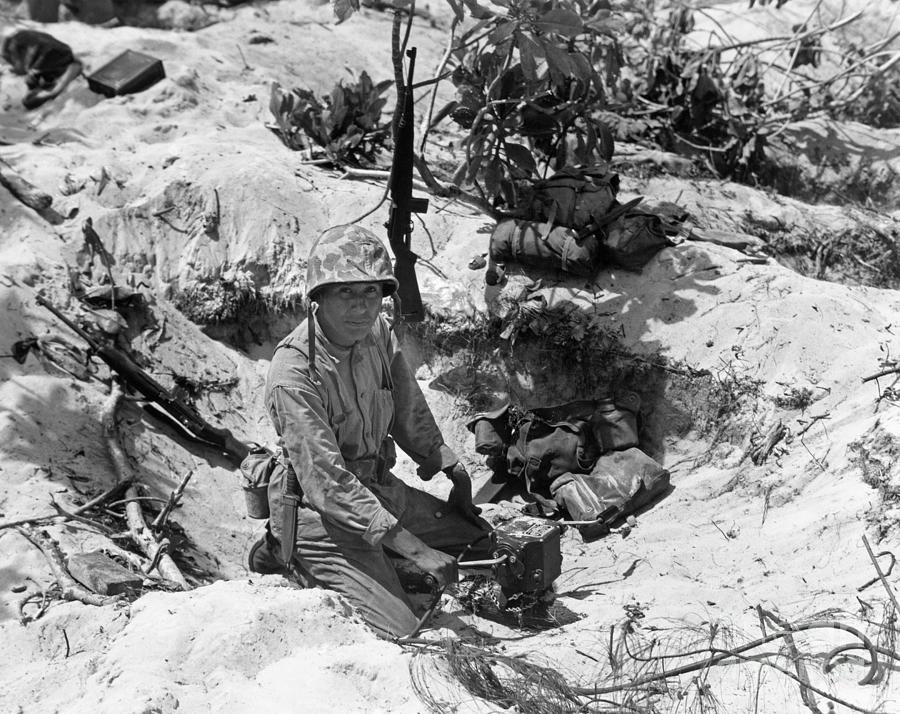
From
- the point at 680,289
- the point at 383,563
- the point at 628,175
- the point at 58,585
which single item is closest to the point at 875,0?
the point at 628,175

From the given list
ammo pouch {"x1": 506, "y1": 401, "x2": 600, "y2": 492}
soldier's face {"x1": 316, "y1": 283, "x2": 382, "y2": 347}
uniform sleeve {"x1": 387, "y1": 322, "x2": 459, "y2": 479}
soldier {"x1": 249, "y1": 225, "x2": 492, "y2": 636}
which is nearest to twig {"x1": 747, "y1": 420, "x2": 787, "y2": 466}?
ammo pouch {"x1": 506, "y1": 401, "x2": 600, "y2": 492}

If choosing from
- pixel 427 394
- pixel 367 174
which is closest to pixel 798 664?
pixel 427 394

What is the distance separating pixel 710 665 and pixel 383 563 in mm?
1344

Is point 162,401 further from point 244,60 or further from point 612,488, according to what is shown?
point 244,60

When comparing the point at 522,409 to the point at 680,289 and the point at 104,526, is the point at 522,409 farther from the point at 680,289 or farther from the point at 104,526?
the point at 104,526

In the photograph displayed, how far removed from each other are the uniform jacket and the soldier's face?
0.26 ft

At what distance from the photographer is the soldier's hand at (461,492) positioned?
4.53 m

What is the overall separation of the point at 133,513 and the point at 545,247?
275 cm

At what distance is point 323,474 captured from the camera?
399 cm

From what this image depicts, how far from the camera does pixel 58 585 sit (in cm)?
406

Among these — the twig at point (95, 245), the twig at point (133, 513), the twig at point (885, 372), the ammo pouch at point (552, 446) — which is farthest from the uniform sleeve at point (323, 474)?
the twig at point (95, 245)

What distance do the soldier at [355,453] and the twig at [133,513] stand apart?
36 centimetres

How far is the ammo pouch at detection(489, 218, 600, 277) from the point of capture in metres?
6.13

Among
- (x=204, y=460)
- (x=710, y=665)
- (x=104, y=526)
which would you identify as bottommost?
(x=204, y=460)
